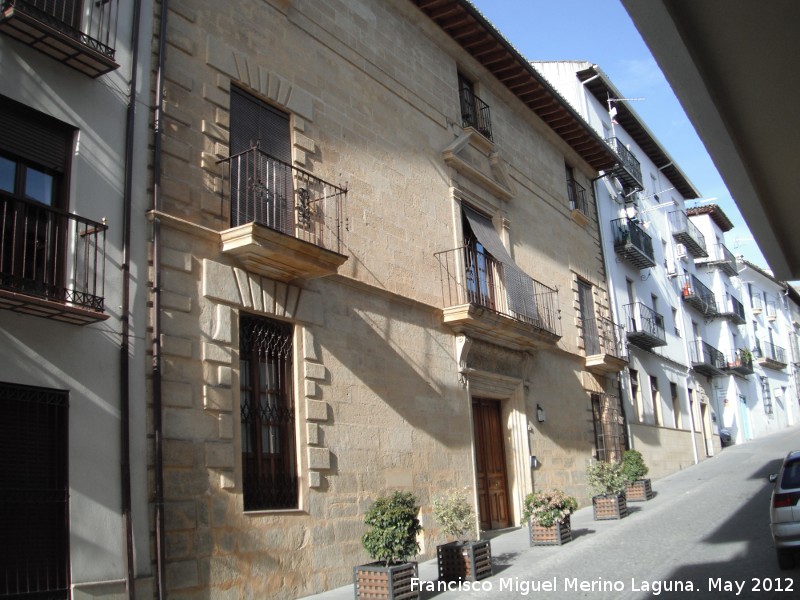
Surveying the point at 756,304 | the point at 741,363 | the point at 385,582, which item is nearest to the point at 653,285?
the point at 741,363

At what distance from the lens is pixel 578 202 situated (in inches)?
798

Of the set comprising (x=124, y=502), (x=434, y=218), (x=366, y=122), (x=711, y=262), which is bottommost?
(x=124, y=502)

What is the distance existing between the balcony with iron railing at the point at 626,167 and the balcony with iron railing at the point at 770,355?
57.7ft

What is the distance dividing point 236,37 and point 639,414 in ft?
50.8

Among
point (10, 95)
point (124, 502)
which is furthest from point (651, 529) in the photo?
point (10, 95)

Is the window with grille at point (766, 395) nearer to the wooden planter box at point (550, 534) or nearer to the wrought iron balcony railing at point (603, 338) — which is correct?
the wrought iron balcony railing at point (603, 338)

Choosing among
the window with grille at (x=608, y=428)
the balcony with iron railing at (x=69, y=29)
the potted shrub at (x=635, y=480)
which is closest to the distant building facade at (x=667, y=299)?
the window with grille at (x=608, y=428)

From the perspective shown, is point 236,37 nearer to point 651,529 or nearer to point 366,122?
point 366,122

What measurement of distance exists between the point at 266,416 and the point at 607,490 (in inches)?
312

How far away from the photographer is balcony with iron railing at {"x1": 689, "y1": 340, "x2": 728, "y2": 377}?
27609 millimetres

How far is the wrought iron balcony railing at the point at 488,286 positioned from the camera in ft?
43.1

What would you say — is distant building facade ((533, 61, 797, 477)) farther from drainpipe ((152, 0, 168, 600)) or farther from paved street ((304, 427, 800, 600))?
drainpipe ((152, 0, 168, 600))

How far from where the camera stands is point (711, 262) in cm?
3438

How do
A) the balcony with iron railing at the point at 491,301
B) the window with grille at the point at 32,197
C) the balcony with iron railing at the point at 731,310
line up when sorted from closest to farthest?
the window with grille at the point at 32,197
the balcony with iron railing at the point at 491,301
the balcony with iron railing at the point at 731,310
